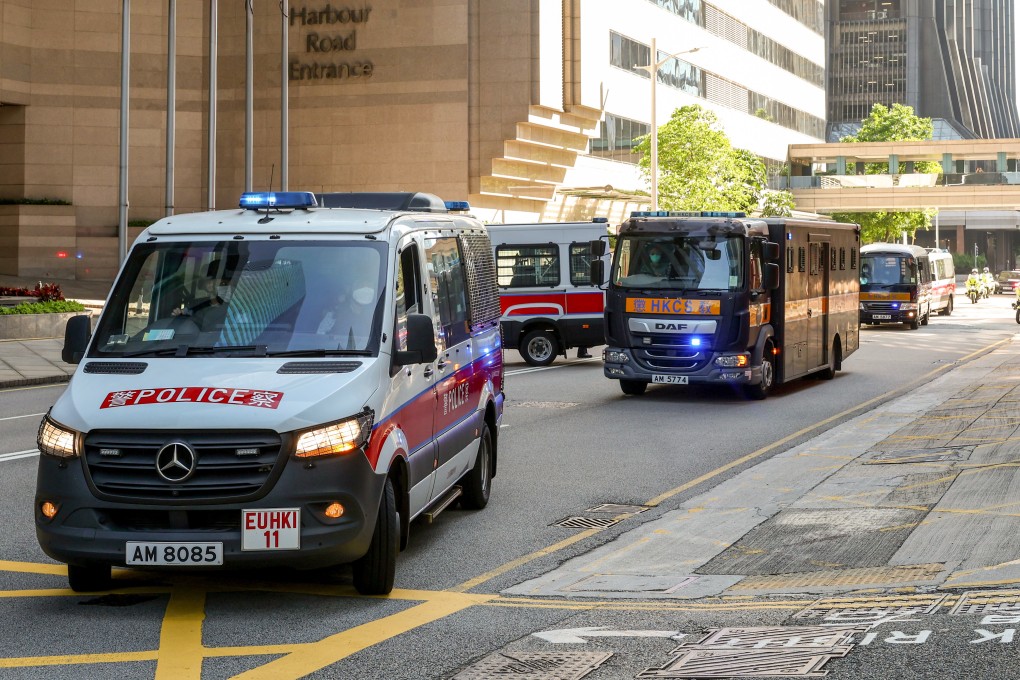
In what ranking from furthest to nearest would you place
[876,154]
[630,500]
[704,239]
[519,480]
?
[876,154], [704,239], [519,480], [630,500]

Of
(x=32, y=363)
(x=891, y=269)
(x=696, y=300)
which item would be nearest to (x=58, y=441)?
(x=696, y=300)

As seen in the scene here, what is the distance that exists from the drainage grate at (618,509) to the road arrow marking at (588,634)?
3.87 meters

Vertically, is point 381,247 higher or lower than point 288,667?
higher

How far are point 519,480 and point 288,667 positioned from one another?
623 centimetres

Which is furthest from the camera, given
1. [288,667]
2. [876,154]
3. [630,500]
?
[876,154]

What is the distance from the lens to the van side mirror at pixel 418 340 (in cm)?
822

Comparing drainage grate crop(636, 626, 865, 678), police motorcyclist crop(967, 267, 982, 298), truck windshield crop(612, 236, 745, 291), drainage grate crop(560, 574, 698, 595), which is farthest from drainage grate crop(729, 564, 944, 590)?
police motorcyclist crop(967, 267, 982, 298)

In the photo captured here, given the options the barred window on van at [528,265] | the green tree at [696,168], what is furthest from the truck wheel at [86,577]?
the green tree at [696,168]

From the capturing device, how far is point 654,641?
674cm

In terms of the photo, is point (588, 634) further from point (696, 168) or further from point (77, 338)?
point (696, 168)

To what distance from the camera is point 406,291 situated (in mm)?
8734

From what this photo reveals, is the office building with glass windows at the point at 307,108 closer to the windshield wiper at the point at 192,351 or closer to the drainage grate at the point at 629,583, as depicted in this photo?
the windshield wiper at the point at 192,351

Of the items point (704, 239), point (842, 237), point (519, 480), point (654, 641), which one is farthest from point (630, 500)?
point (842, 237)

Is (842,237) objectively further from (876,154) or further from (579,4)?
(876,154)
